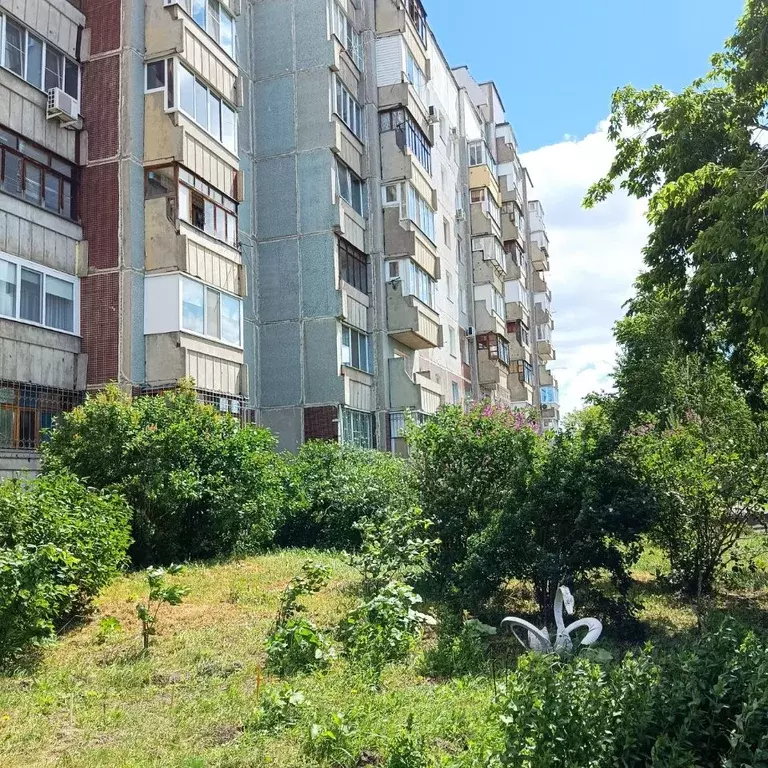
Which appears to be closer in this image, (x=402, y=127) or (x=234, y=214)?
(x=234, y=214)

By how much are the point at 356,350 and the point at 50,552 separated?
697 inches

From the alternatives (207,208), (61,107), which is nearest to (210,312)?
(207,208)

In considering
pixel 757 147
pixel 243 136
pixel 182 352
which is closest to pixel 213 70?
pixel 243 136

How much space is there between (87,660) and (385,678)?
2.89 metres

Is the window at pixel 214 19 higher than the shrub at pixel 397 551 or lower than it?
higher

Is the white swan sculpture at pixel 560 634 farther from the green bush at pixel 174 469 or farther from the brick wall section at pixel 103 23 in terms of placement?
the brick wall section at pixel 103 23

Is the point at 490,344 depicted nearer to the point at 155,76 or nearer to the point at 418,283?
the point at 418,283

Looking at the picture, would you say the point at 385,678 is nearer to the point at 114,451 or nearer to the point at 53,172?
the point at 114,451

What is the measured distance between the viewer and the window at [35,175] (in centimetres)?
1622

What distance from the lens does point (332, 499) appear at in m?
15.1

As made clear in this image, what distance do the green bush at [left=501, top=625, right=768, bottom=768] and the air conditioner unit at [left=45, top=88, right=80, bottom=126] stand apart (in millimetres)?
17039

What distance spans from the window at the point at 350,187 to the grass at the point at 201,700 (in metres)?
18.0

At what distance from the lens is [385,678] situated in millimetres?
6723

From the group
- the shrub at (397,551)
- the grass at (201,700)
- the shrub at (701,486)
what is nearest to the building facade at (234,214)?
the shrub at (397,551)
